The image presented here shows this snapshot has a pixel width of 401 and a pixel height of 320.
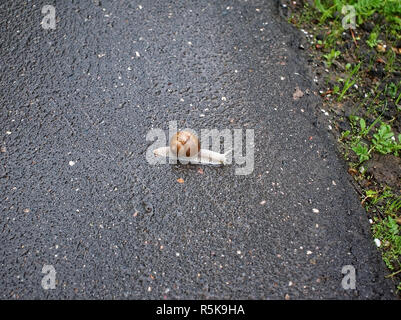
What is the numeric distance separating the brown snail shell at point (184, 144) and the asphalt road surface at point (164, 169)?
0.48ft

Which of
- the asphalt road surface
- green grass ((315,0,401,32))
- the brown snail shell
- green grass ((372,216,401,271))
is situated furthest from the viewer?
green grass ((315,0,401,32))

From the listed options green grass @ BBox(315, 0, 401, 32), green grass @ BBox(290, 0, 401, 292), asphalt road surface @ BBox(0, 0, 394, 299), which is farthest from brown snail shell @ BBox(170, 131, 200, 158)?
green grass @ BBox(315, 0, 401, 32)

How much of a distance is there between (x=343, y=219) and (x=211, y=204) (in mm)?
892

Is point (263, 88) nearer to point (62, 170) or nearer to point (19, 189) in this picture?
point (62, 170)

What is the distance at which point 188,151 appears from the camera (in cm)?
275

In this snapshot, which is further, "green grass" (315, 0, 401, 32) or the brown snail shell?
"green grass" (315, 0, 401, 32)

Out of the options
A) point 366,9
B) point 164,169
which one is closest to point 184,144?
point 164,169

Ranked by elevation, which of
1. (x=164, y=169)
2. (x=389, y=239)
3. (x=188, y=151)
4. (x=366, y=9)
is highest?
(x=366, y=9)

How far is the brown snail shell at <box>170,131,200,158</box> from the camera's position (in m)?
2.72

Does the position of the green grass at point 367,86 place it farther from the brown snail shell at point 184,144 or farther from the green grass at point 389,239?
the brown snail shell at point 184,144

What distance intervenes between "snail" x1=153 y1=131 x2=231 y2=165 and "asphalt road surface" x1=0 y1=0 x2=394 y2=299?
0.07m

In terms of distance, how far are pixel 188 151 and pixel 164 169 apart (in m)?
0.24

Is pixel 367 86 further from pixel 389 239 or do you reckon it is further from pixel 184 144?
pixel 184 144

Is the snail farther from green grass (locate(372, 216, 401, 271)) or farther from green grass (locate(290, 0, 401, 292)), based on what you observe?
green grass (locate(372, 216, 401, 271))
